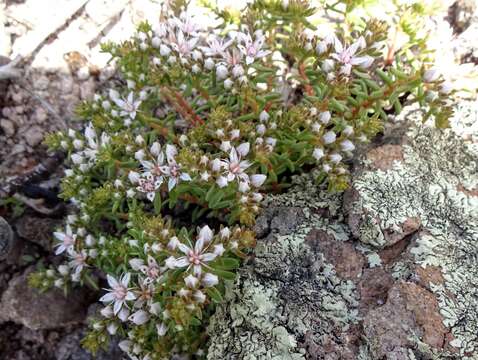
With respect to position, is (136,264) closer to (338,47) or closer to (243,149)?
(243,149)

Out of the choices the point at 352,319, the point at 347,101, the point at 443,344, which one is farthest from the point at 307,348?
the point at 347,101

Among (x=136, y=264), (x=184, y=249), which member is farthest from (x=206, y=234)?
(x=136, y=264)

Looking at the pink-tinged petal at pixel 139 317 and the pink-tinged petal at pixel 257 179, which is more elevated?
the pink-tinged petal at pixel 257 179

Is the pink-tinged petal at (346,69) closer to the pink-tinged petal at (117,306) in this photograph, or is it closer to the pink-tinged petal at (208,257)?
the pink-tinged petal at (208,257)

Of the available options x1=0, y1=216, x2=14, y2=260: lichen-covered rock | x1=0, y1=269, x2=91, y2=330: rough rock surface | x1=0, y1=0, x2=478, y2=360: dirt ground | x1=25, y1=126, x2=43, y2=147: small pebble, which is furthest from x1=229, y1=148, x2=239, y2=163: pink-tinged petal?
x1=25, y1=126, x2=43, y2=147: small pebble

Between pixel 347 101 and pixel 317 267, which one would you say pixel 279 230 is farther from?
pixel 347 101

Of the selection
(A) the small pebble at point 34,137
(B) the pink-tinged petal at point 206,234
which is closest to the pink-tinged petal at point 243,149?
(B) the pink-tinged petal at point 206,234
